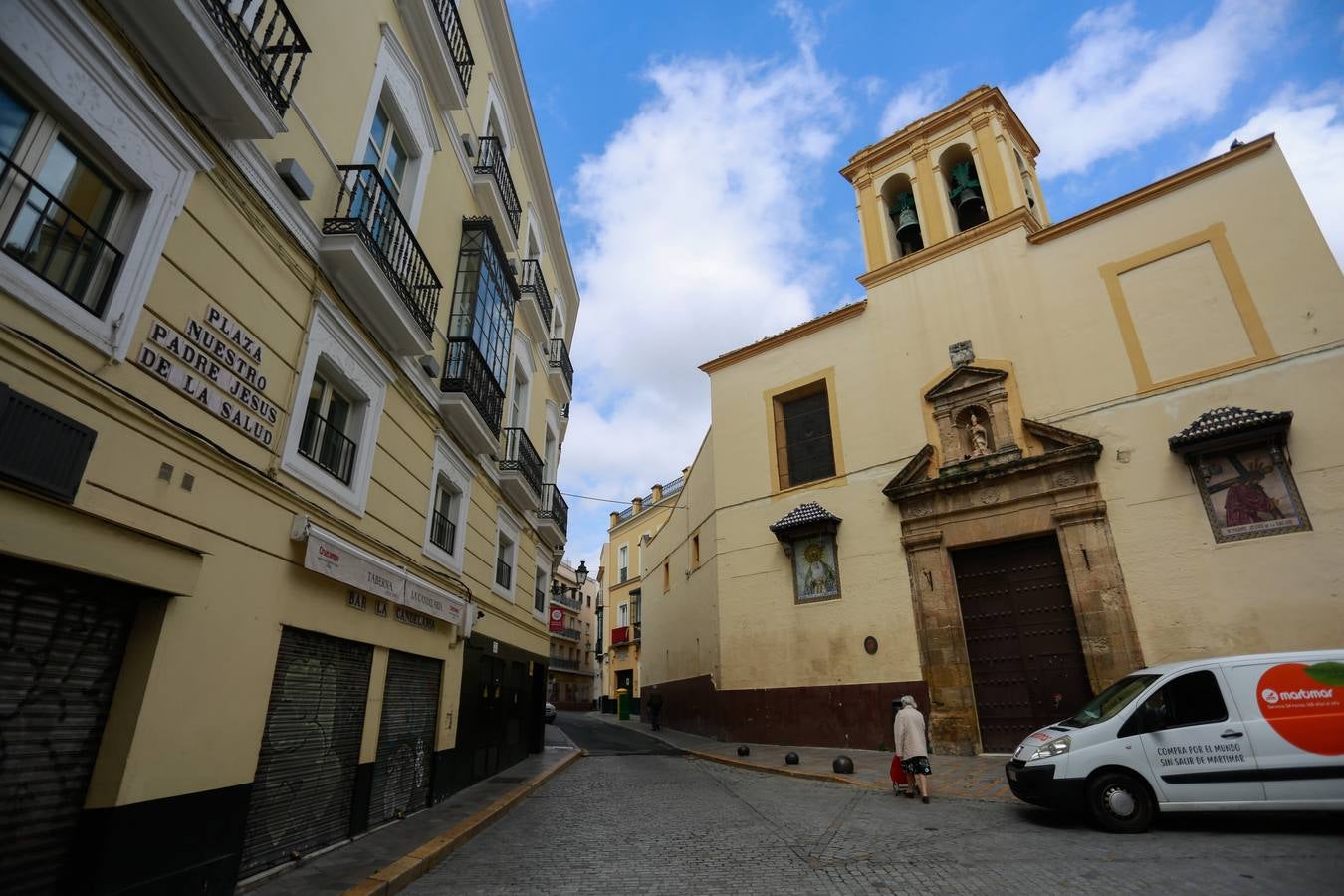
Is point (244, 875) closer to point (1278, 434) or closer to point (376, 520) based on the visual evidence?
point (376, 520)

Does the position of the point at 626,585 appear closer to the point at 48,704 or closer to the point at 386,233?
the point at 386,233

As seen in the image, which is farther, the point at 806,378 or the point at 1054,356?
the point at 806,378

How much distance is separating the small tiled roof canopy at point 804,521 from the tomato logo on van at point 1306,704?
8560mm

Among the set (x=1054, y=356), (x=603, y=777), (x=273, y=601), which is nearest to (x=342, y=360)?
(x=273, y=601)

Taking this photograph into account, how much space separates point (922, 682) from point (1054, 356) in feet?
23.2

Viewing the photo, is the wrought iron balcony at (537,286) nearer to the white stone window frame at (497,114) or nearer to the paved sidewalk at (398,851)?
the white stone window frame at (497,114)

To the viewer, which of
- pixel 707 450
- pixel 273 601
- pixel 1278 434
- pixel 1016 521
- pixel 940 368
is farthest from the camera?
pixel 707 450

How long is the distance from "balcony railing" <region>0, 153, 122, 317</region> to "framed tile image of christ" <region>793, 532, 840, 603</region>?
1322 centimetres

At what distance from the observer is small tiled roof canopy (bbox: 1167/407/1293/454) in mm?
9906

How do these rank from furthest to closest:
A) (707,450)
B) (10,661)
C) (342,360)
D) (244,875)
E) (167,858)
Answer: (707,450) < (342,360) < (244,875) < (167,858) < (10,661)

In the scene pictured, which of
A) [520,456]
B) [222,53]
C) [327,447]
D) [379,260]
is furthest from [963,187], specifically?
[222,53]

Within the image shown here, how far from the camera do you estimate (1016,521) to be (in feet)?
40.5

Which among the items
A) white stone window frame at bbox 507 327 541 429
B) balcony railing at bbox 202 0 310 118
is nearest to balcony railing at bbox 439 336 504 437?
white stone window frame at bbox 507 327 541 429

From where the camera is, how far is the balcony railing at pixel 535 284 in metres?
13.1
